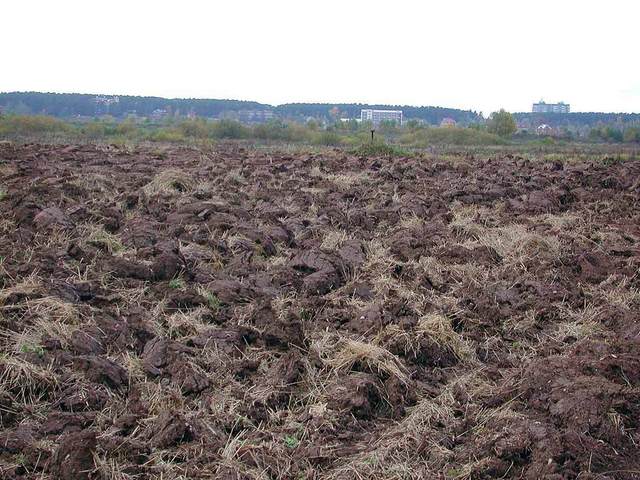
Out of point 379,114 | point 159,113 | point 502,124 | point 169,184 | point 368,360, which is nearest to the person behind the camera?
point 368,360

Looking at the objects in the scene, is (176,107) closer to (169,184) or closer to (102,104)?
(102,104)

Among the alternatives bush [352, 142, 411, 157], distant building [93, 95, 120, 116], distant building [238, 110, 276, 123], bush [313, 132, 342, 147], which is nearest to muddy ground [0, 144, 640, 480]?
bush [352, 142, 411, 157]

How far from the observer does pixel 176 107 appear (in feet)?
297

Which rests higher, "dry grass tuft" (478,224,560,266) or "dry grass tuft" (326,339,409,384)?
"dry grass tuft" (478,224,560,266)

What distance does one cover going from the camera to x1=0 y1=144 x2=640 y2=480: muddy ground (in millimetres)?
3521

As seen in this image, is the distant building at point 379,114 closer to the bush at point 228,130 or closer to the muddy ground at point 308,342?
the bush at point 228,130

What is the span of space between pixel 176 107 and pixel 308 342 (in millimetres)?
90115

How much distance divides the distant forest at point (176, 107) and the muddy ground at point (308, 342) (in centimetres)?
6819

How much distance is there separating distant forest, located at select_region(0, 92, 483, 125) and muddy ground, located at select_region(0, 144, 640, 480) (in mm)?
68191

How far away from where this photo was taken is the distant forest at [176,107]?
79.8 m

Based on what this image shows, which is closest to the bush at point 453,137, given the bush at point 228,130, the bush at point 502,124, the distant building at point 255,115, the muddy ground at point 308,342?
the bush at point 502,124

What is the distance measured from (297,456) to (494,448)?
108cm

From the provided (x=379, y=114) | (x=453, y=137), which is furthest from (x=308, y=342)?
(x=379, y=114)

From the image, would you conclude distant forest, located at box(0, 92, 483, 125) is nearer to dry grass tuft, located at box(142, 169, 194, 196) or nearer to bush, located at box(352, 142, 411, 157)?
bush, located at box(352, 142, 411, 157)
